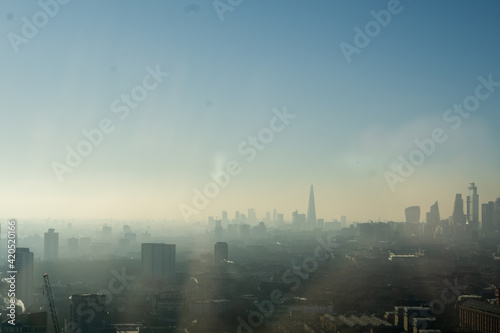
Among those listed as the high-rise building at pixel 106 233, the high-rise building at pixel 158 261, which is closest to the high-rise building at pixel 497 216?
the high-rise building at pixel 158 261

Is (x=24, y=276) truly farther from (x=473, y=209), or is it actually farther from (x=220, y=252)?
(x=473, y=209)

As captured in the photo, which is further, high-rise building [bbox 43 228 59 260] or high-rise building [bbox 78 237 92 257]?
high-rise building [bbox 78 237 92 257]

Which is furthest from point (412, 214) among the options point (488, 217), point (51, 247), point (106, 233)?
point (51, 247)

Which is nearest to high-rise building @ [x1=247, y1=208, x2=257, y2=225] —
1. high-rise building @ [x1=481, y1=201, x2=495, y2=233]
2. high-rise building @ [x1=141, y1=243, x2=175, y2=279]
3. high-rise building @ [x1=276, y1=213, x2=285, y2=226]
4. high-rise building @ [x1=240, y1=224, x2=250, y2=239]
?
high-rise building @ [x1=276, y1=213, x2=285, y2=226]

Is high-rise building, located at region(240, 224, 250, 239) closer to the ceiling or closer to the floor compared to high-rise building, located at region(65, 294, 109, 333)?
closer to the ceiling

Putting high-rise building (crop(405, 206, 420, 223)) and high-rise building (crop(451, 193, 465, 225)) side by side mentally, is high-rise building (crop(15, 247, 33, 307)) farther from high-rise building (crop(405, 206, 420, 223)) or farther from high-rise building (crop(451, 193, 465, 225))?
→ high-rise building (crop(405, 206, 420, 223))
